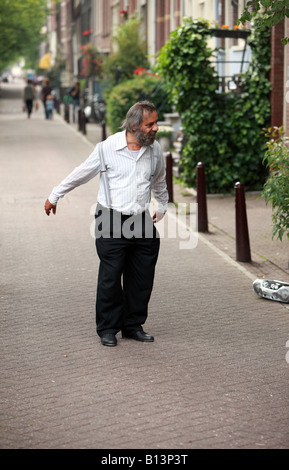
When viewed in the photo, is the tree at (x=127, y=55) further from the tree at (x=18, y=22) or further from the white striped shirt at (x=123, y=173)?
the tree at (x=18, y=22)

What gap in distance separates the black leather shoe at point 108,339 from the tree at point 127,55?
81.2 feet

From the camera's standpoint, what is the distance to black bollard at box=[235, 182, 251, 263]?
10.1 m

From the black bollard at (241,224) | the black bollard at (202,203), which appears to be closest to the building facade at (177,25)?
the black bollard at (202,203)

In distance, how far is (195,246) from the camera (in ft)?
37.3

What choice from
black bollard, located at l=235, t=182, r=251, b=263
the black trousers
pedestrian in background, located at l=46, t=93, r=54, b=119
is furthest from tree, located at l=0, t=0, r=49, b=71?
the black trousers

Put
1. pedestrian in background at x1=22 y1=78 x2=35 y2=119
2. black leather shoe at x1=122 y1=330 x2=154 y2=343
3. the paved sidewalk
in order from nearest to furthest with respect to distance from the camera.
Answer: the paved sidewalk
black leather shoe at x1=122 y1=330 x2=154 y2=343
pedestrian in background at x1=22 y1=78 x2=35 y2=119

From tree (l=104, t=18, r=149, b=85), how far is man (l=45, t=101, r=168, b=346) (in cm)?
2459

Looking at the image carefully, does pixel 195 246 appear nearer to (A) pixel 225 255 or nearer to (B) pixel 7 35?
(A) pixel 225 255

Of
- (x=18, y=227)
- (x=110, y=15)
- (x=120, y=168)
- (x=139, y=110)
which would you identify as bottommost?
(x=18, y=227)

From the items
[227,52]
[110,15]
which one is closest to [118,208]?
[227,52]

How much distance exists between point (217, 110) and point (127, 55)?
1660cm

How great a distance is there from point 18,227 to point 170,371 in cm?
716

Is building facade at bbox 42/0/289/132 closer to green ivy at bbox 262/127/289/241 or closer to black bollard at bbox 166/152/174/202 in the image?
black bollard at bbox 166/152/174/202

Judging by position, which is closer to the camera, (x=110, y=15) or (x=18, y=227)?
(x=18, y=227)
